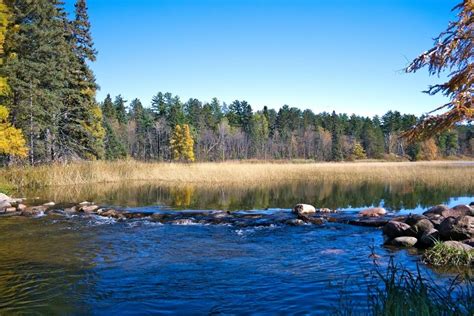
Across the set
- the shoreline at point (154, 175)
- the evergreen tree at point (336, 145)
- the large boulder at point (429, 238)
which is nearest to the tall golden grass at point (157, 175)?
the shoreline at point (154, 175)

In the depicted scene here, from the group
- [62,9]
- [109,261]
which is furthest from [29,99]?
[109,261]

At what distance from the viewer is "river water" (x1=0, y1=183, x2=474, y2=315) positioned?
223 inches

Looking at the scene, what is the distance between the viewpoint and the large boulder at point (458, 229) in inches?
335

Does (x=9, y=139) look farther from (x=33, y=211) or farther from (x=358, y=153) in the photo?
(x=358, y=153)

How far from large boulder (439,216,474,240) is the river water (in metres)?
1.02

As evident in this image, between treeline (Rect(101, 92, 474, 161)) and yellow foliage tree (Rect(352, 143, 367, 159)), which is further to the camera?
yellow foliage tree (Rect(352, 143, 367, 159))

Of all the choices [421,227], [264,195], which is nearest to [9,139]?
[264,195]

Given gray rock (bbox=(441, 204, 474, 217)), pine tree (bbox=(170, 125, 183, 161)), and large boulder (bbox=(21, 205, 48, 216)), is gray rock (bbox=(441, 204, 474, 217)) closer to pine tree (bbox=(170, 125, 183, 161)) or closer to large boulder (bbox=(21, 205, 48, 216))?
large boulder (bbox=(21, 205, 48, 216))

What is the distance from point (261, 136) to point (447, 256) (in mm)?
77175

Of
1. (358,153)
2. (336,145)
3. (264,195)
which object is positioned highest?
(336,145)

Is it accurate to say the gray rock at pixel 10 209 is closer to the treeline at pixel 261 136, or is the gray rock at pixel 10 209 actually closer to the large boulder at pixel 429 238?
the large boulder at pixel 429 238

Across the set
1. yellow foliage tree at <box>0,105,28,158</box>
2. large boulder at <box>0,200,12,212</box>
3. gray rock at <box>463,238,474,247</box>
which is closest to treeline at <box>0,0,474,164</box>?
yellow foliage tree at <box>0,105,28,158</box>

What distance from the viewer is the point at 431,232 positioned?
8820 mm

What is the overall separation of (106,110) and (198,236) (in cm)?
6348
